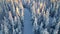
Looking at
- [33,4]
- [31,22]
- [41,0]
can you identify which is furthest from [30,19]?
[41,0]

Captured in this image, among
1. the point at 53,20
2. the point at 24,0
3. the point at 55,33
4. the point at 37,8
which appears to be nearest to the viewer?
the point at 55,33

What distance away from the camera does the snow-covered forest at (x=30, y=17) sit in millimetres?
1488

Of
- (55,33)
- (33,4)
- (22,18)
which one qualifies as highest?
(33,4)

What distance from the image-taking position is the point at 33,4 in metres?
1.67

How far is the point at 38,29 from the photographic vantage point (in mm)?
1487

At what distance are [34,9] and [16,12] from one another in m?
0.18

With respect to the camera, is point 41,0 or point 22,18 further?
point 41,0

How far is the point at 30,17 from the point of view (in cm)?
167

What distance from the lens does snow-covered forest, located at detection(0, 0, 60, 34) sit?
4.88 feet

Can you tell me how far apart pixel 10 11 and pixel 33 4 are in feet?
0.81

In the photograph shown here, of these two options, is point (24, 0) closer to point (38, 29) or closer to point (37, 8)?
point (37, 8)

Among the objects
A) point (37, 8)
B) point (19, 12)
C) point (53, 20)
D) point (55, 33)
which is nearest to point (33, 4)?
point (37, 8)

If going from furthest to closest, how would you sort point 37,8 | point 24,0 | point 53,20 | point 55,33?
point 24,0, point 37,8, point 53,20, point 55,33

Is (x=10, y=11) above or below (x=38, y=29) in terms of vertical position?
above
